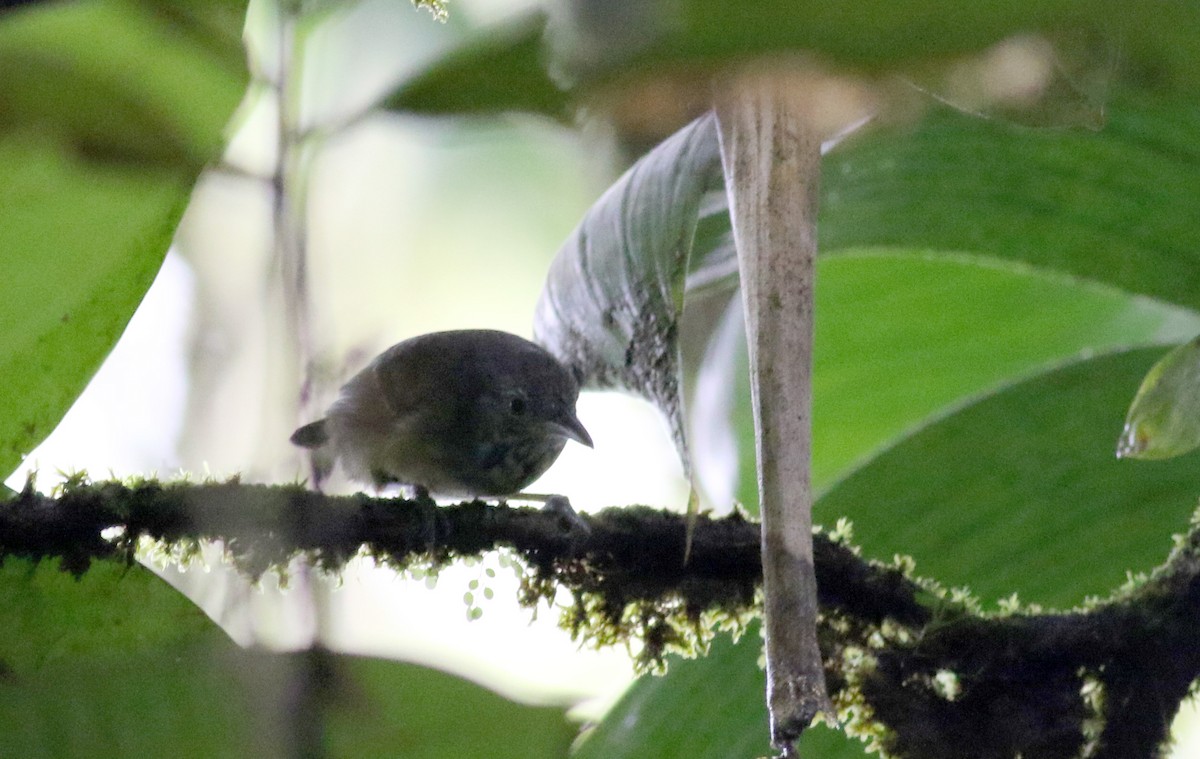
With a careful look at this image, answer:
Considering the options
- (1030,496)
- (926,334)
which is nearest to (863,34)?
(1030,496)

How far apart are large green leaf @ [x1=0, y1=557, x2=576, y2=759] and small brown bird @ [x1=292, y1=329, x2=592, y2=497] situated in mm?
497

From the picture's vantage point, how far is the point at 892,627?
32.3 inches

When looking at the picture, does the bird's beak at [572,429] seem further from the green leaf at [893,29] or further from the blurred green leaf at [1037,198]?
the green leaf at [893,29]

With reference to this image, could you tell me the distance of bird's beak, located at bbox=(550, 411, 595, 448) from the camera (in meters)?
1.30

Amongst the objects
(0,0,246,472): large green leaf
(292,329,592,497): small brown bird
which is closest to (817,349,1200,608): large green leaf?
(292,329,592,497): small brown bird

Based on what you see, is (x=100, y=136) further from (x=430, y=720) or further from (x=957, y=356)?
(x=957, y=356)

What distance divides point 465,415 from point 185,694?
2.32 ft

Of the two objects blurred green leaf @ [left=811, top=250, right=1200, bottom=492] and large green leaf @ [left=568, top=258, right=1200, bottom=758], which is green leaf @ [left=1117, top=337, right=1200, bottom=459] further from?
blurred green leaf @ [left=811, top=250, right=1200, bottom=492]

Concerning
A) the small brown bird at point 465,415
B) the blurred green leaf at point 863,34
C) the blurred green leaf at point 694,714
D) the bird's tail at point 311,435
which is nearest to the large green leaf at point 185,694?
the bird's tail at point 311,435

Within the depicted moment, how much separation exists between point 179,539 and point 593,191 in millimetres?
496

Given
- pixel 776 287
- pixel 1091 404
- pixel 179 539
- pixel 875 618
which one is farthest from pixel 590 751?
pixel 1091 404

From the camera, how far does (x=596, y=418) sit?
1.36 metres

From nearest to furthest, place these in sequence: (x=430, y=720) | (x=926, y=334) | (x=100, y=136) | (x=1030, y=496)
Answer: (x=100, y=136)
(x=430, y=720)
(x=1030, y=496)
(x=926, y=334)

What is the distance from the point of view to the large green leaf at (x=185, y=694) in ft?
1.87
